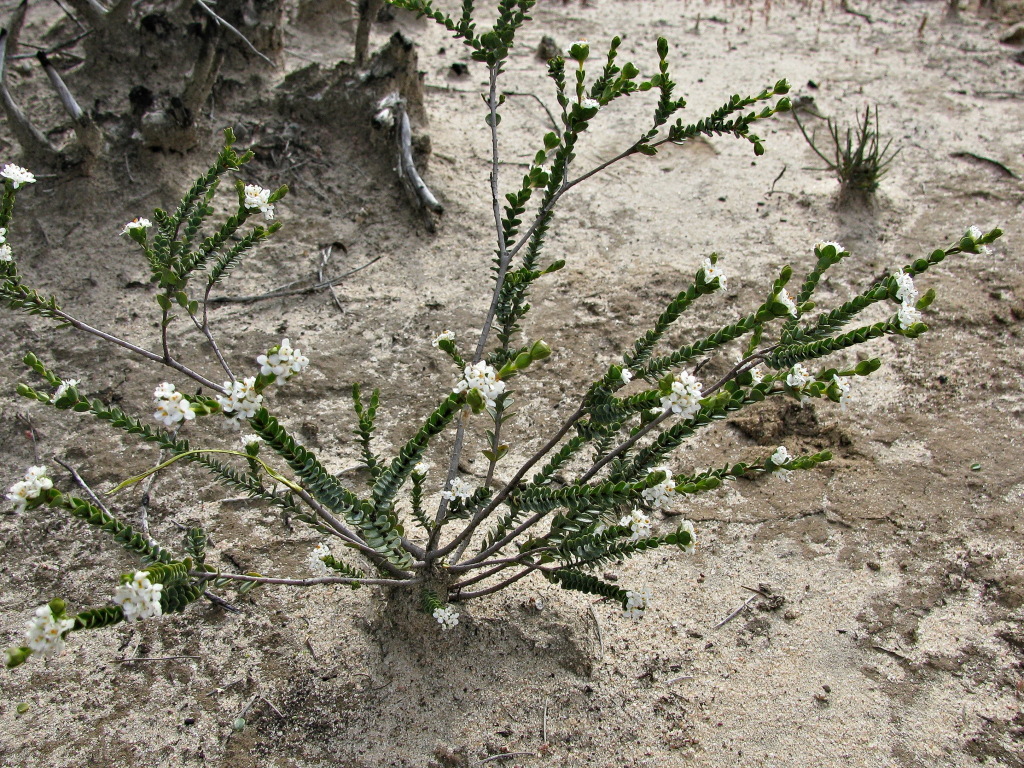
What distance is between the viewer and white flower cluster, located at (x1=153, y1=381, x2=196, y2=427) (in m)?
1.50

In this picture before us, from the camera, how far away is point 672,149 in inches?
183

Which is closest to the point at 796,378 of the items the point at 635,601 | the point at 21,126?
the point at 635,601

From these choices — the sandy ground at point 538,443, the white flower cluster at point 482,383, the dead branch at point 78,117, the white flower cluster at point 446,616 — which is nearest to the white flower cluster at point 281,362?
the white flower cluster at point 482,383

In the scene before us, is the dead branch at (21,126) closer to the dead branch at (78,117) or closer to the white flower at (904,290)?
the dead branch at (78,117)

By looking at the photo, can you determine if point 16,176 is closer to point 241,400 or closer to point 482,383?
point 241,400

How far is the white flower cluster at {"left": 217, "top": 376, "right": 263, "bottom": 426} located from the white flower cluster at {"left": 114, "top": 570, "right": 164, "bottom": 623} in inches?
14.0

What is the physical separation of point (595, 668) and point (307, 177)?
3.05 meters

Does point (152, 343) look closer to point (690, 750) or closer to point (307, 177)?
point (307, 177)

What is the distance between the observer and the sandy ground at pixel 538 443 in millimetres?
2086

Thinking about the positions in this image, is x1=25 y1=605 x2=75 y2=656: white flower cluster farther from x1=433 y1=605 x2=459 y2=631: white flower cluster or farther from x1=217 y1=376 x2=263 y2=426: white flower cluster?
x1=433 y1=605 x2=459 y2=631: white flower cluster

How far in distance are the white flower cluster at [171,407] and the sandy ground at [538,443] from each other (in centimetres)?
102

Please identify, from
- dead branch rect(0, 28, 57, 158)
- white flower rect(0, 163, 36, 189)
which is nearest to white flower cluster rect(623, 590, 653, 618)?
white flower rect(0, 163, 36, 189)

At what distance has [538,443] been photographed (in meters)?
2.95

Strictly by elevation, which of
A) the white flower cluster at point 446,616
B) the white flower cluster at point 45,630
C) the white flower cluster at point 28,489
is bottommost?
the white flower cluster at point 446,616
